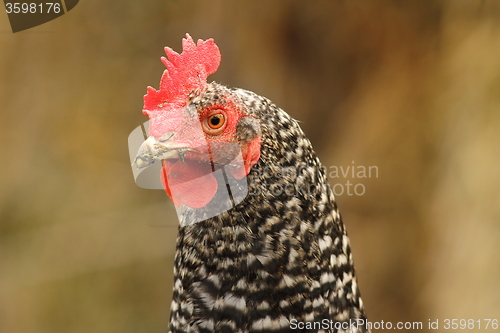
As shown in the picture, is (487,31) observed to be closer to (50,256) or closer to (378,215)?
(378,215)

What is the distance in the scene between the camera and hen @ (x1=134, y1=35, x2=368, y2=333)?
4.34 feet

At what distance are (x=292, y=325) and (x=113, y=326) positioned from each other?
2.26 metres

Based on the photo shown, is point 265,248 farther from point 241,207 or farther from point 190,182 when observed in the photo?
point 190,182

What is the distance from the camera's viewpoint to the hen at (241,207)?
132 centimetres

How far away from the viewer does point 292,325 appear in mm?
1351

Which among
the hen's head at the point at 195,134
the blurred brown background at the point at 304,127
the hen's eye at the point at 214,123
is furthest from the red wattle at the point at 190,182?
the blurred brown background at the point at 304,127

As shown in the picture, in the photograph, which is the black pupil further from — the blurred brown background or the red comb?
the blurred brown background

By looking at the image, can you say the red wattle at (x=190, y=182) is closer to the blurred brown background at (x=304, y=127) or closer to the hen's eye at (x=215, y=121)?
the hen's eye at (x=215, y=121)

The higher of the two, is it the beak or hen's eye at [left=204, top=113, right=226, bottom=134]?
hen's eye at [left=204, top=113, right=226, bottom=134]

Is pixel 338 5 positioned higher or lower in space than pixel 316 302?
higher

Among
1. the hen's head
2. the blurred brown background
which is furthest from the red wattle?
the blurred brown background

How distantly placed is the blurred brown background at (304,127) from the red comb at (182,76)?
1474 mm

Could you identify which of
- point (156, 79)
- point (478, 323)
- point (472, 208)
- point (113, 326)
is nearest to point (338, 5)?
point (156, 79)

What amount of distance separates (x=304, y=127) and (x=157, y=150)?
1.90 m
